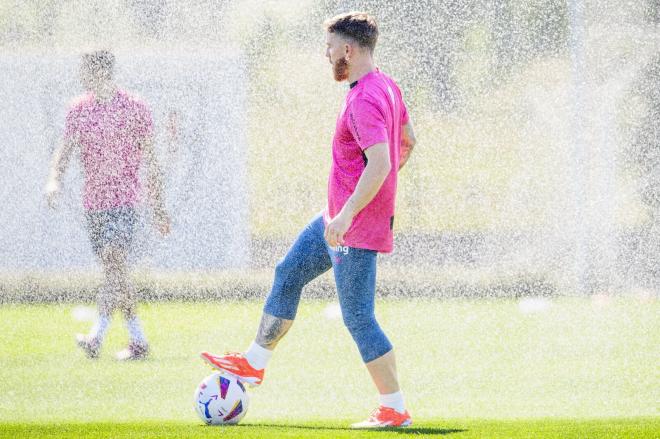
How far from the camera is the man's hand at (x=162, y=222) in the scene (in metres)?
6.12

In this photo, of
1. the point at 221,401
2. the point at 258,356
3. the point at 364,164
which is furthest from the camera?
the point at 258,356

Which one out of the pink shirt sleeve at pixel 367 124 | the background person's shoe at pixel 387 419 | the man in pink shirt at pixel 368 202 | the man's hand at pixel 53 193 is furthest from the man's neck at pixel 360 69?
the man's hand at pixel 53 193

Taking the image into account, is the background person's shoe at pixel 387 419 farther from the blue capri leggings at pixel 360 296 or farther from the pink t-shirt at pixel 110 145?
the pink t-shirt at pixel 110 145

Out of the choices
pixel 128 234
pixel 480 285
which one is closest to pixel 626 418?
pixel 128 234

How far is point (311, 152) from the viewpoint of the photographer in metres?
10.0

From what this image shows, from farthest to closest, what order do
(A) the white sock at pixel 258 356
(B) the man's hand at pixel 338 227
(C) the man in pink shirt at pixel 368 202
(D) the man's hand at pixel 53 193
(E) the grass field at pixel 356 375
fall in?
(D) the man's hand at pixel 53 193 < (A) the white sock at pixel 258 356 < (E) the grass field at pixel 356 375 < (C) the man in pink shirt at pixel 368 202 < (B) the man's hand at pixel 338 227

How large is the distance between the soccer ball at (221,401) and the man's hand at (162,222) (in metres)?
1.74

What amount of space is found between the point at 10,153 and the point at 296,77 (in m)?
2.28

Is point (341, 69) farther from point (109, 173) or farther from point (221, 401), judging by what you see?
point (109, 173)

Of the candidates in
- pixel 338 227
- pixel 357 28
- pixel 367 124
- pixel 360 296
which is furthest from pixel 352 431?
pixel 357 28

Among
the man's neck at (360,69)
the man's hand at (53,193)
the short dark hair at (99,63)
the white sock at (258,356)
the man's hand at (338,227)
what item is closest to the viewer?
the man's hand at (338,227)

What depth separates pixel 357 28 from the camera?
433 cm

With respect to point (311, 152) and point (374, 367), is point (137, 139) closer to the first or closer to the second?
point (374, 367)

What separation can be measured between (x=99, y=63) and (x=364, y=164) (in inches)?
94.9
